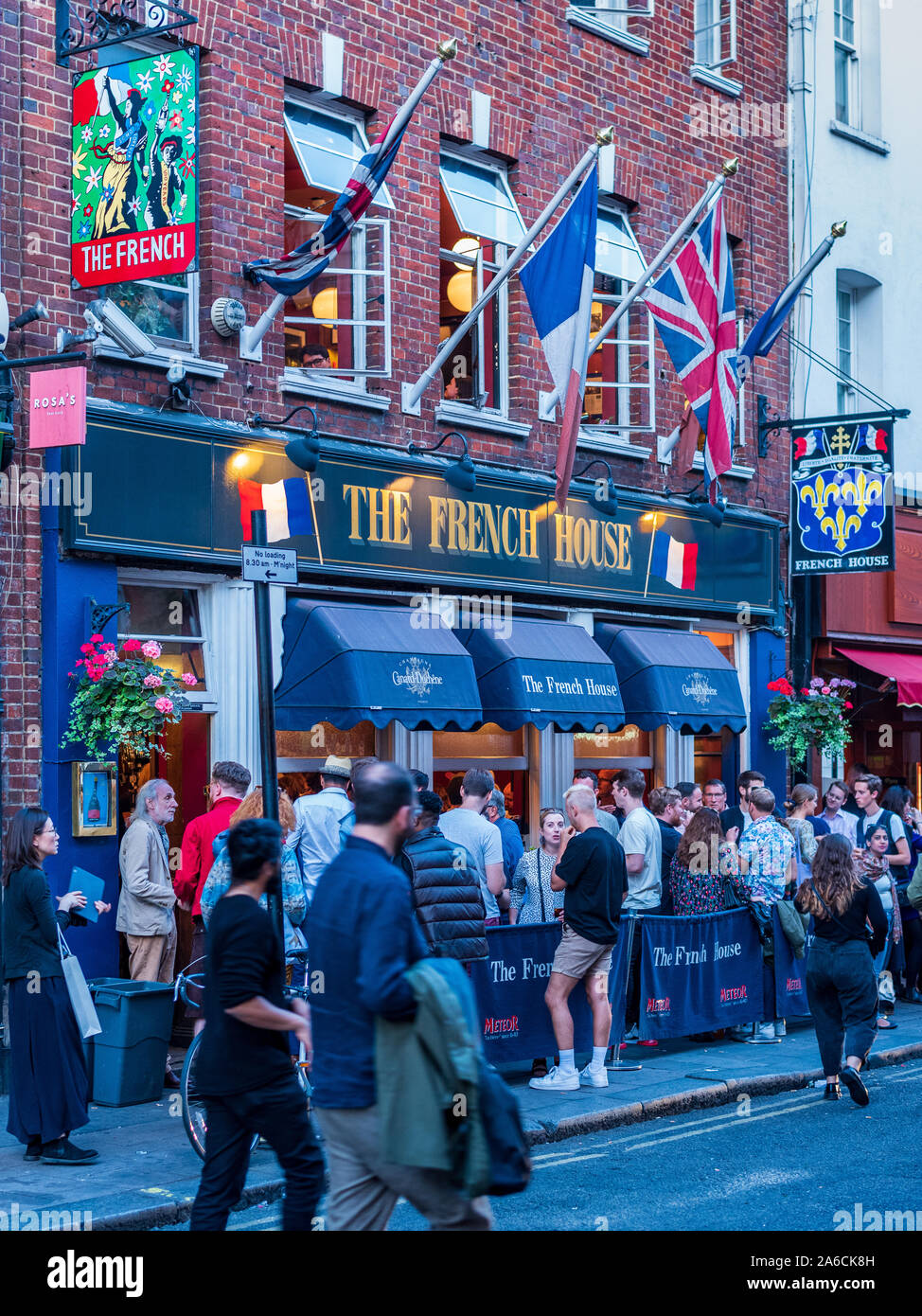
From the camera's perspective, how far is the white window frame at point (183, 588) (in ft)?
39.0

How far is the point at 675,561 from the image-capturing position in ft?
55.9

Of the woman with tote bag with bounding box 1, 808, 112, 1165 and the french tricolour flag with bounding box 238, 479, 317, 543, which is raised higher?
the french tricolour flag with bounding box 238, 479, 317, 543

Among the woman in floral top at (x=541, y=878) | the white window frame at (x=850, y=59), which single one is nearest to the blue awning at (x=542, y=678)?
the woman in floral top at (x=541, y=878)

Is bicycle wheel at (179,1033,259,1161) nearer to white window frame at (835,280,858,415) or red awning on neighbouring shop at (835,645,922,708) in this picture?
red awning on neighbouring shop at (835,645,922,708)

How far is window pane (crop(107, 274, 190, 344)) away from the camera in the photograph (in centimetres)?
1208

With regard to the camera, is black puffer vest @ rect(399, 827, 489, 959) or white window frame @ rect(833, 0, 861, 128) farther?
white window frame @ rect(833, 0, 861, 128)

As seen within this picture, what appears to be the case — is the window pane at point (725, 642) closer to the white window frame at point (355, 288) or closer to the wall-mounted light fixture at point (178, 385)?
the white window frame at point (355, 288)

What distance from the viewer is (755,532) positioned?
18312mm

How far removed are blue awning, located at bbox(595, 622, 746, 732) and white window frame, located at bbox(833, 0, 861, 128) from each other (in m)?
7.40

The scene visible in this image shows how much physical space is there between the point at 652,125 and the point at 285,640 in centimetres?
753

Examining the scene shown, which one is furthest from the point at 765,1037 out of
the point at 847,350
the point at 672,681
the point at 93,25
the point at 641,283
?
the point at 847,350

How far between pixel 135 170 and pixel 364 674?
4063 mm

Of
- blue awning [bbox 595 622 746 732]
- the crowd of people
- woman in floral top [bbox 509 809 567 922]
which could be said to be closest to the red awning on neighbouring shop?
blue awning [bbox 595 622 746 732]

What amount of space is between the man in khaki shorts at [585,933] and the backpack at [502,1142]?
5.76 meters
